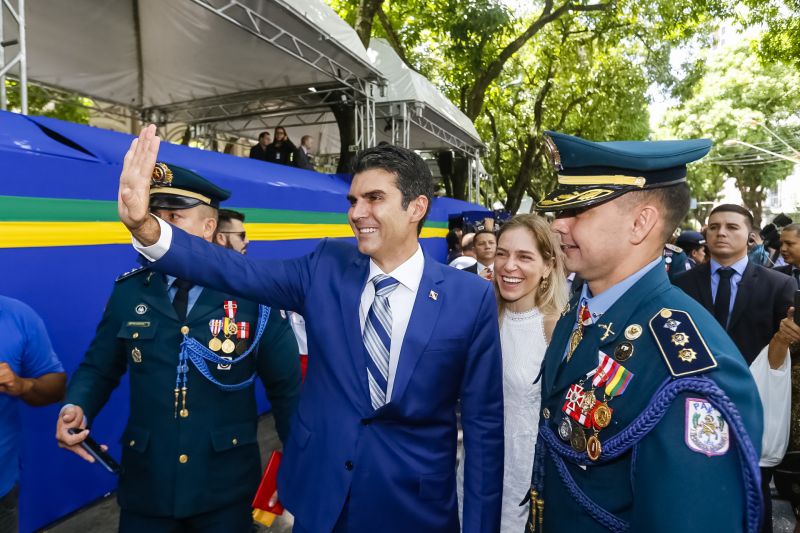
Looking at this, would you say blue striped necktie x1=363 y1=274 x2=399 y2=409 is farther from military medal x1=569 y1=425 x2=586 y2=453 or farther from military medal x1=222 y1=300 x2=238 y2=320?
military medal x1=222 y1=300 x2=238 y2=320

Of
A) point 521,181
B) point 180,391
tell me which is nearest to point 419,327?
point 180,391

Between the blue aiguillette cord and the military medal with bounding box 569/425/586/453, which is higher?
the military medal with bounding box 569/425/586/453

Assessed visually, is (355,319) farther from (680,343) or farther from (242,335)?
(680,343)

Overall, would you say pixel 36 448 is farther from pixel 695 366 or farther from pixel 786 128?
pixel 786 128

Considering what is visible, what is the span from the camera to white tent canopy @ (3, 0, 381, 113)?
697 centimetres

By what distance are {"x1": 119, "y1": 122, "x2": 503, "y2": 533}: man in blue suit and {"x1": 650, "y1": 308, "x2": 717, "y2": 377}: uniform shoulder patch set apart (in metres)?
0.76

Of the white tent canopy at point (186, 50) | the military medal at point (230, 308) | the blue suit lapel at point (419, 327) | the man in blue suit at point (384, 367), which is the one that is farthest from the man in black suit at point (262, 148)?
the blue suit lapel at point (419, 327)

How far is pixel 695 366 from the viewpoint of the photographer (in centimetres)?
115

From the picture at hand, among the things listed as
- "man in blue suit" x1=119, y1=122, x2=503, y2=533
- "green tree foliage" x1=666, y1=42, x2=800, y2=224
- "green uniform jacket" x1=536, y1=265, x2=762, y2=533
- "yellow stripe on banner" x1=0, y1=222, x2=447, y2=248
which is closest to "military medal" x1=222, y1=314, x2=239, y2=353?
"man in blue suit" x1=119, y1=122, x2=503, y2=533

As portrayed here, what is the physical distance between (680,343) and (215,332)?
1.91 metres

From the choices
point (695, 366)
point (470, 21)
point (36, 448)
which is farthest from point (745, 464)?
point (470, 21)

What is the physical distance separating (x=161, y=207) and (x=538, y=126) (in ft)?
65.1

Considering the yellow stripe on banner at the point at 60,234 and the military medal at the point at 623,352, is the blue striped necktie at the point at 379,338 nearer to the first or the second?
the military medal at the point at 623,352

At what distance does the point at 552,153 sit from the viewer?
164cm
